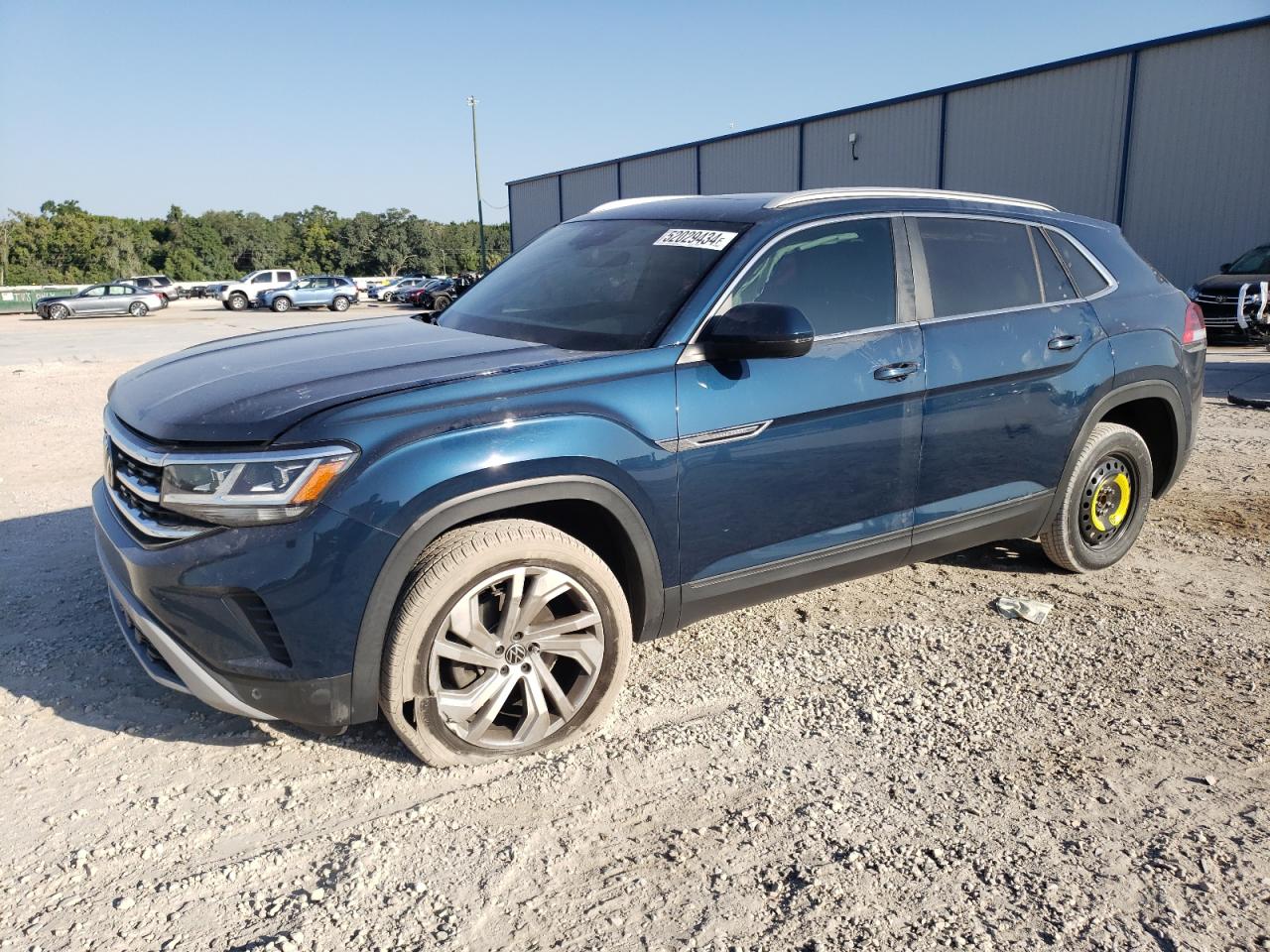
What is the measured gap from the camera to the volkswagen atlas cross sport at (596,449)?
8.91ft

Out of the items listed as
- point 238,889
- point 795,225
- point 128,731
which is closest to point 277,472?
point 238,889

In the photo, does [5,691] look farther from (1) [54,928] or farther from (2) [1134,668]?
(2) [1134,668]

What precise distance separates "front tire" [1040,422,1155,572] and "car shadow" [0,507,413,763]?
10.7 feet

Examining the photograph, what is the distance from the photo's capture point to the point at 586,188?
41312 millimetres

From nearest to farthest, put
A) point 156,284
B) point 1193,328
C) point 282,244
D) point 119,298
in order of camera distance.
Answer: point 1193,328 → point 119,298 → point 156,284 → point 282,244

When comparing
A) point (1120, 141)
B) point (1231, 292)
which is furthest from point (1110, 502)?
point (1120, 141)

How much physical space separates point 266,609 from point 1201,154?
77.2 ft

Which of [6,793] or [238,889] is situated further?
[6,793]

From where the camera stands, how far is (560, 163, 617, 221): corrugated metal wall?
39.6 m

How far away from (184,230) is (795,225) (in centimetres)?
10661

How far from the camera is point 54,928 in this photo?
7.61ft

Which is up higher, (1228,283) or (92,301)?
(1228,283)

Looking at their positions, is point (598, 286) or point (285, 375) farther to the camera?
point (598, 286)

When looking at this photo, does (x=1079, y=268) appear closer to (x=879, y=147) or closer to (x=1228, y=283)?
(x=1228, y=283)
